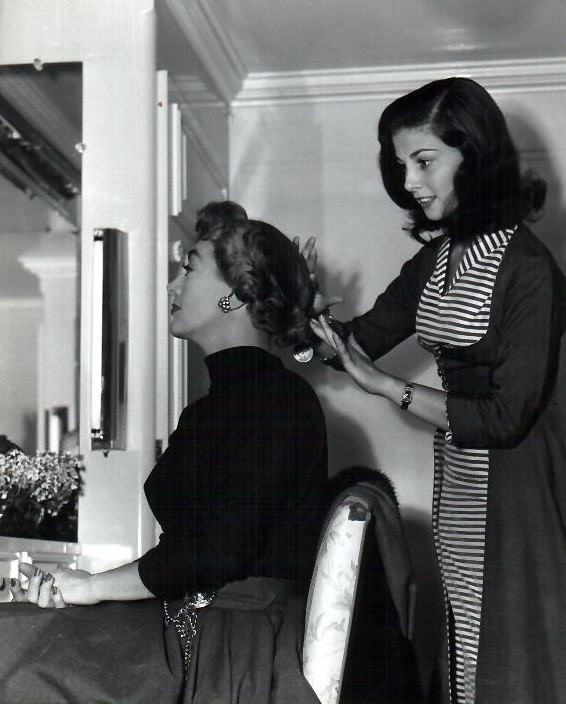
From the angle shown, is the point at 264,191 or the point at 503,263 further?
the point at 264,191

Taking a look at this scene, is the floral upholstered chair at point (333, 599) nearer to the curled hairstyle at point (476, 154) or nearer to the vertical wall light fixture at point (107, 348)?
the curled hairstyle at point (476, 154)

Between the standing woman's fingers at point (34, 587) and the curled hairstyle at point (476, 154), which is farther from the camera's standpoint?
the curled hairstyle at point (476, 154)

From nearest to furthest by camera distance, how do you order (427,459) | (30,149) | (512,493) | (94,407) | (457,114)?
(512,493)
(457,114)
(94,407)
(30,149)
(427,459)

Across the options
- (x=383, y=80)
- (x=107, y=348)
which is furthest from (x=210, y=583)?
(x=383, y=80)

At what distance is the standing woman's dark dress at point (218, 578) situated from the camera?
1305mm

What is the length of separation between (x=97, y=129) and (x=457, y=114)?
0.89 meters

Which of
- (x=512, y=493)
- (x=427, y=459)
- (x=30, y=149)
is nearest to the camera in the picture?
(x=512, y=493)

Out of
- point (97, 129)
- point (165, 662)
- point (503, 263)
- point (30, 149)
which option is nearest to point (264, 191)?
point (30, 149)

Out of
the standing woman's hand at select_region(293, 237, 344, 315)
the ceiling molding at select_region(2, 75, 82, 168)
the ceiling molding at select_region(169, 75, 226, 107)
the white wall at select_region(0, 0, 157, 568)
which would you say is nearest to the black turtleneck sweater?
the standing woman's hand at select_region(293, 237, 344, 315)

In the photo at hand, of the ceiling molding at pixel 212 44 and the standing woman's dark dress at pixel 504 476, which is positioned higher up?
the ceiling molding at pixel 212 44

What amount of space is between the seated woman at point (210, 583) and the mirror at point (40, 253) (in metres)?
1.09

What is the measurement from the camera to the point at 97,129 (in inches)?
87.0

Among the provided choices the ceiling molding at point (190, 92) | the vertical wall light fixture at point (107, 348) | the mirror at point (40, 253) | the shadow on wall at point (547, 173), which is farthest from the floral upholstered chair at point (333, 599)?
the shadow on wall at point (547, 173)

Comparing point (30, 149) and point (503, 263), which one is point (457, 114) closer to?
point (503, 263)
